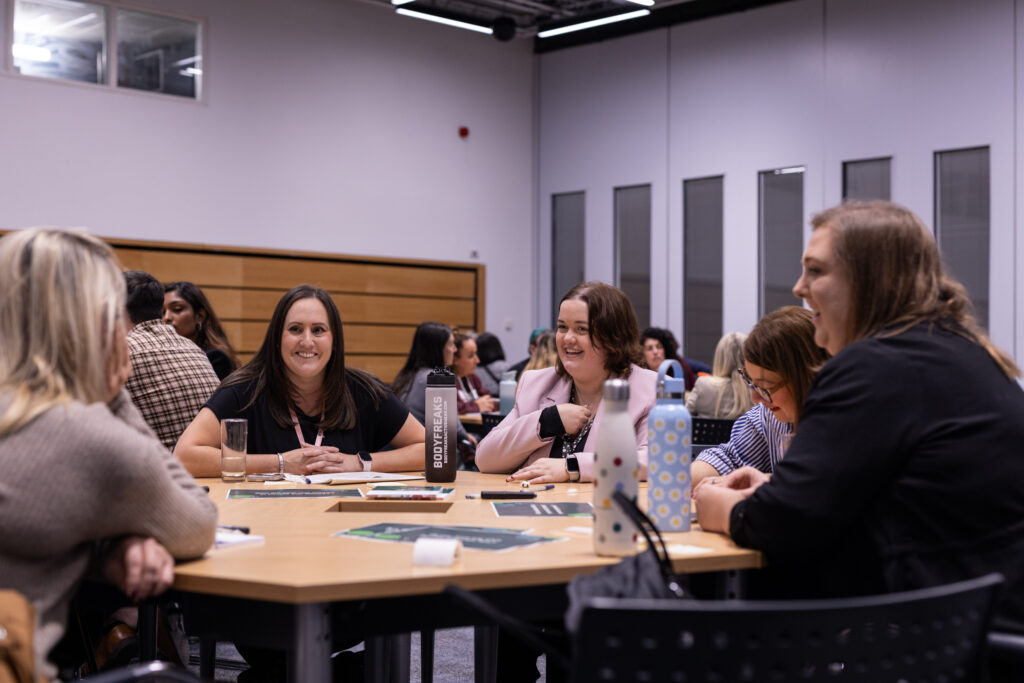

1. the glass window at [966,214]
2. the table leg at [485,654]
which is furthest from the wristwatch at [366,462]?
the glass window at [966,214]

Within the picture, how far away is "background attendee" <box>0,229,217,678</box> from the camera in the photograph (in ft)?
4.94

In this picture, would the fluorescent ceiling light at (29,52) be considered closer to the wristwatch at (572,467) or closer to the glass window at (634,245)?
the glass window at (634,245)

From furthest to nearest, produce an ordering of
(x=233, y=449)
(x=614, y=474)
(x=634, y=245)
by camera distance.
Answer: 1. (x=634, y=245)
2. (x=233, y=449)
3. (x=614, y=474)

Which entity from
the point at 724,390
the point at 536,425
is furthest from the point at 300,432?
the point at 724,390

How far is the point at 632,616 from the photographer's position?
1242 millimetres

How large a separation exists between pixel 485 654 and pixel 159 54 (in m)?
7.73

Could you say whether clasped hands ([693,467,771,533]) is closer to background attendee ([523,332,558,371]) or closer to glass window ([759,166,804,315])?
background attendee ([523,332,558,371])

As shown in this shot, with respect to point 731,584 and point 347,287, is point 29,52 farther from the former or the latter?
point 731,584

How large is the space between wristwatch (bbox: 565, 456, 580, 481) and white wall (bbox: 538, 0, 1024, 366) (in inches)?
254

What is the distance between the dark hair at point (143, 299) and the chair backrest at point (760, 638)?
10.5 feet

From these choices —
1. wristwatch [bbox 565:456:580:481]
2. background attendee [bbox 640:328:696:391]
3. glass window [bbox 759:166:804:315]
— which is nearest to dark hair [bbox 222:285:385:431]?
wristwatch [bbox 565:456:580:481]

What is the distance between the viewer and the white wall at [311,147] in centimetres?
872

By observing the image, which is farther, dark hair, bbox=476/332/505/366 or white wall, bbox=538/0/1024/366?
dark hair, bbox=476/332/505/366

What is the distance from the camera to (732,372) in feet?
21.1
